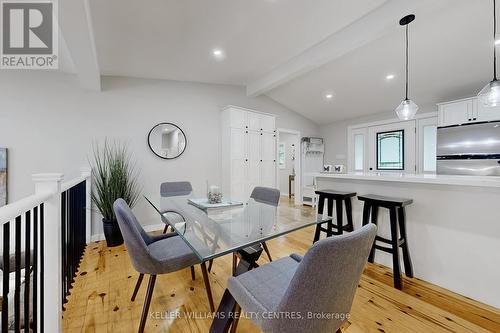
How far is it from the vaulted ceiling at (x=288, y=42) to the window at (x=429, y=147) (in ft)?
1.70

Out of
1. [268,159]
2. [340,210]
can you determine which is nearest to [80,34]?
[340,210]

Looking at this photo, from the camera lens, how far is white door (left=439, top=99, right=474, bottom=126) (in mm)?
3492

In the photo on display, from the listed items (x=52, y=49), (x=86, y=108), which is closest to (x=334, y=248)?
(x=52, y=49)

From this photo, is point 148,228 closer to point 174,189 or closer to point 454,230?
point 174,189

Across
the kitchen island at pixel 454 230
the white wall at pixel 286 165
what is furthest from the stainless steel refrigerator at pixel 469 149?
the white wall at pixel 286 165

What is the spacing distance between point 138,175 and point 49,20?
2.17 metres

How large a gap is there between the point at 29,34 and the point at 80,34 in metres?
0.80

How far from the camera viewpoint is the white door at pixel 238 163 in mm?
4156

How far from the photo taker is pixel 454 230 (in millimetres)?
1967

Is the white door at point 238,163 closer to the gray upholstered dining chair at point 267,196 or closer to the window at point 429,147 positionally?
the gray upholstered dining chair at point 267,196

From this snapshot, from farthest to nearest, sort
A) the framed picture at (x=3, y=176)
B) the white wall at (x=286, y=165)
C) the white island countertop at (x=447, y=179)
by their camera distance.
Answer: the white wall at (x=286, y=165)
the framed picture at (x=3, y=176)
the white island countertop at (x=447, y=179)

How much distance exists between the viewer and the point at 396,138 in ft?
16.0

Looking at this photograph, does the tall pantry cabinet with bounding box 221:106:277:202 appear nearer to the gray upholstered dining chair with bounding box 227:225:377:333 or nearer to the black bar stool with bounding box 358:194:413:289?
the black bar stool with bounding box 358:194:413:289

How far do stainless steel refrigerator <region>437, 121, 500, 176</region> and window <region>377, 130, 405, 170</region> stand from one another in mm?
927
